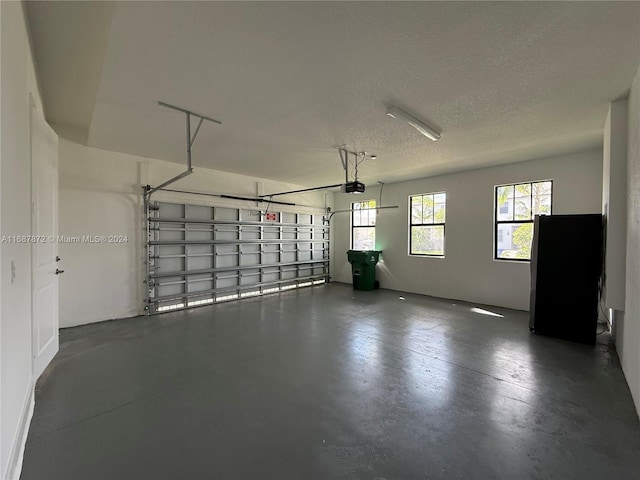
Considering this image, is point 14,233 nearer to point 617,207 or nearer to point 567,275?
point 617,207

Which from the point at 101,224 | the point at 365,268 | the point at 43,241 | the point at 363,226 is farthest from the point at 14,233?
the point at 363,226

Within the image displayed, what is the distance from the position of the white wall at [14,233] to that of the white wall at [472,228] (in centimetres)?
685

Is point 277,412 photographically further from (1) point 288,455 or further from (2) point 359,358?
(2) point 359,358

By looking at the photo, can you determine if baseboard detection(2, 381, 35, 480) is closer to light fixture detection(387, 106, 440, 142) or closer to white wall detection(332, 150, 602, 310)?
light fixture detection(387, 106, 440, 142)

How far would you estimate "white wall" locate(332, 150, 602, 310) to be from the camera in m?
5.10

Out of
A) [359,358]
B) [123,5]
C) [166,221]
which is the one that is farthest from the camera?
[166,221]

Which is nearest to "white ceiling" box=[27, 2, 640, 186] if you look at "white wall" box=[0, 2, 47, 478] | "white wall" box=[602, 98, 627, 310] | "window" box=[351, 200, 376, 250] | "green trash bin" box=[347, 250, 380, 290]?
"white wall" box=[602, 98, 627, 310]

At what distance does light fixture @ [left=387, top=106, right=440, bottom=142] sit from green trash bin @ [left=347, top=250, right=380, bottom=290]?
4.27 metres

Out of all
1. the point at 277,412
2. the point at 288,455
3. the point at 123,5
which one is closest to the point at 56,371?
the point at 277,412

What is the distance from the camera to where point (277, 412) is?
236 centimetres

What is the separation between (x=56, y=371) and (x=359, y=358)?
3.26 meters

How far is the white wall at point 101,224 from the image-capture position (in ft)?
14.8

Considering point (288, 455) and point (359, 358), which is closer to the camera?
point (288, 455)

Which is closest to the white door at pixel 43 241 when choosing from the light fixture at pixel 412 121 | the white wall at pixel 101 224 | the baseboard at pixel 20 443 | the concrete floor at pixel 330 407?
the concrete floor at pixel 330 407
